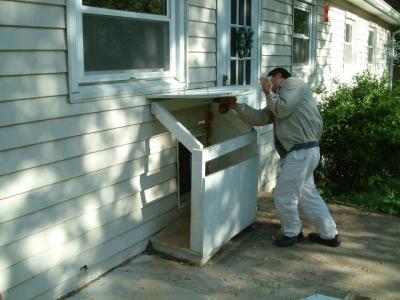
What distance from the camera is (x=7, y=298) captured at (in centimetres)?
322

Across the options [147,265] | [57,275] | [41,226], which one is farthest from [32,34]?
[147,265]

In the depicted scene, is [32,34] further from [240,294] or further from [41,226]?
[240,294]

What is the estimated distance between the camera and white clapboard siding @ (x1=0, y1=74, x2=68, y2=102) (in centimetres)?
311

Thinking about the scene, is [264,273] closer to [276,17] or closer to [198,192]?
[198,192]

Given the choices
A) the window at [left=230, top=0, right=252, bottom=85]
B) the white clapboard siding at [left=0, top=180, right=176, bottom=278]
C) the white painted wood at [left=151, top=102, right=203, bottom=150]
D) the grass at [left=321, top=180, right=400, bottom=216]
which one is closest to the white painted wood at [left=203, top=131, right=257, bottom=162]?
the white painted wood at [left=151, top=102, right=203, bottom=150]

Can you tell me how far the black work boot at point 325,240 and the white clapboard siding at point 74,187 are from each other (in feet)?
5.44

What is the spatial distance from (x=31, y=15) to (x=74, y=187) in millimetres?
1241

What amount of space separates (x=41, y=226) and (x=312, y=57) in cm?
711

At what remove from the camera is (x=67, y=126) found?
11.8 ft

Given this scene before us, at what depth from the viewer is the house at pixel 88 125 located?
3215mm

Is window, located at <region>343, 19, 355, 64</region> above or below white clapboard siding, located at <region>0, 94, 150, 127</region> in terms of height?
above

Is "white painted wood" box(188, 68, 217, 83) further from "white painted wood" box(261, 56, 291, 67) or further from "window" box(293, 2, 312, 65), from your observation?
"window" box(293, 2, 312, 65)

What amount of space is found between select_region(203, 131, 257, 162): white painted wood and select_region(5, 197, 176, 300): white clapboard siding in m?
0.80

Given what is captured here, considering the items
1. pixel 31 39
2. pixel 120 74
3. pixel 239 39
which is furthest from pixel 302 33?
pixel 31 39
